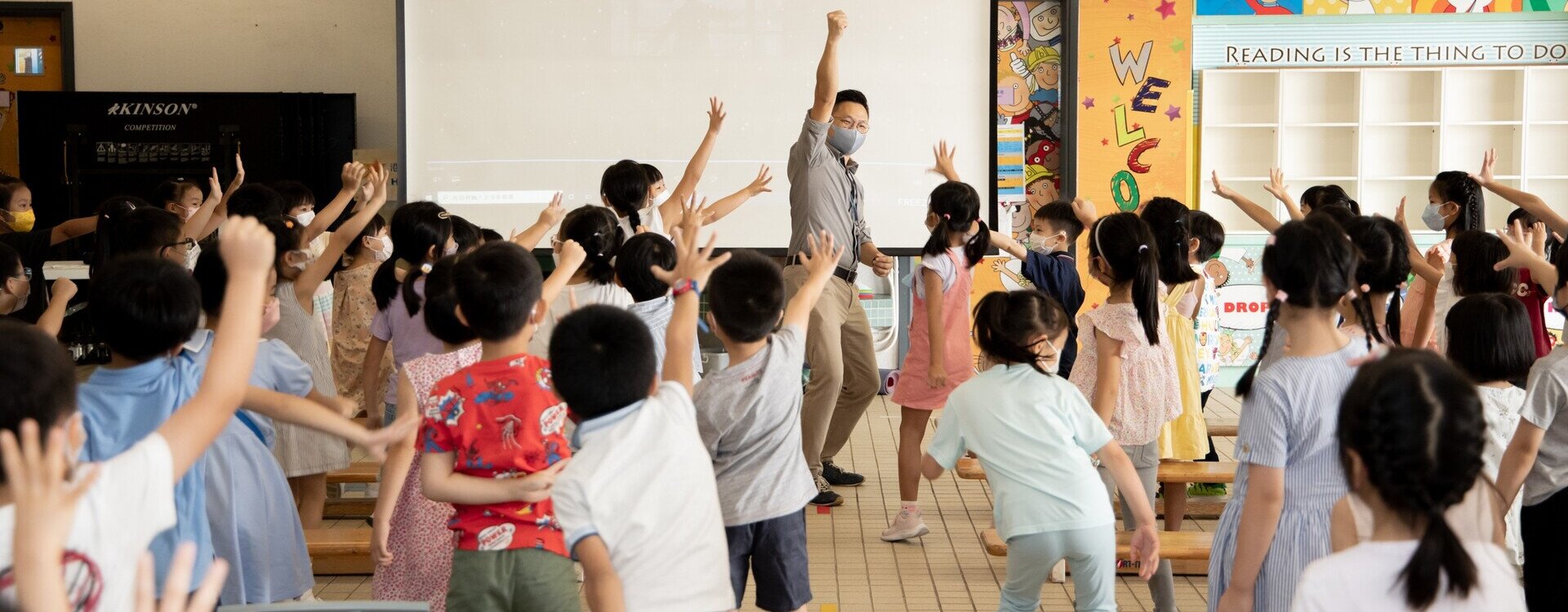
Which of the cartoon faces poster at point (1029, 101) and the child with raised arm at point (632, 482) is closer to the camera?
the child with raised arm at point (632, 482)

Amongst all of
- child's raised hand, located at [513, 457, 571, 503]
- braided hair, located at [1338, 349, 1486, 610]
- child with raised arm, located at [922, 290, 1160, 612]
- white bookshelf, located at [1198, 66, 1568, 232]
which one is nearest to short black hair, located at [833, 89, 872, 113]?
child with raised arm, located at [922, 290, 1160, 612]

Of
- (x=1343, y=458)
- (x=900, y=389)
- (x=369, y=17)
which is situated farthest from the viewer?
(x=369, y=17)

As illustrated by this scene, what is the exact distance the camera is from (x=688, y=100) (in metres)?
6.31

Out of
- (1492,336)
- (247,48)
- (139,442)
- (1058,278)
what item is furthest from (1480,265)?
(247,48)

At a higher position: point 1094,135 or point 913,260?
point 1094,135

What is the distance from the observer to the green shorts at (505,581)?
208 centimetres

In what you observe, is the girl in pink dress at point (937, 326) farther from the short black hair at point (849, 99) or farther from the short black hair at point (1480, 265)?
the short black hair at point (1480, 265)

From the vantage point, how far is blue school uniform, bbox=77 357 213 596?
1.91 meters

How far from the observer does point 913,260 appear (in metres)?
7.11

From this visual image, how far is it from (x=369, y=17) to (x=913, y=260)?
10.9ft

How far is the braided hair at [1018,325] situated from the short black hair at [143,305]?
1367mm

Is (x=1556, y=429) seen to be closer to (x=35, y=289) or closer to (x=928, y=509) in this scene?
(x=928, y=509)

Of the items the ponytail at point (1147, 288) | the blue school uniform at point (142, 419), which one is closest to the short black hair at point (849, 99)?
the ponytail at point (1147, 288)

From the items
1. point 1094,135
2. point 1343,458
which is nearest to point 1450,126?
point 1094,135
